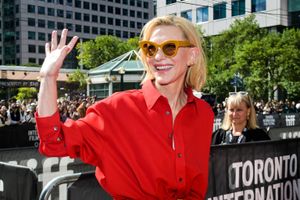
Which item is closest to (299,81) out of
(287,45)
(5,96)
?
(287,45)

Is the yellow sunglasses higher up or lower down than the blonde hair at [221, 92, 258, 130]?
higher up

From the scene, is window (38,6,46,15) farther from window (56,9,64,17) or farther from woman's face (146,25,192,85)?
woman's face (146,25,192,85)

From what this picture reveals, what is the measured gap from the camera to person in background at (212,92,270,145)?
18.4 feet

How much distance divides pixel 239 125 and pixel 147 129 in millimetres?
3695

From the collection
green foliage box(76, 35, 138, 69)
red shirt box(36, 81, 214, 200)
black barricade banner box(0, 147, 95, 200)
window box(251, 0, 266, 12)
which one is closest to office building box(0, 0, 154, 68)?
green foliage box(76, 35, 138, 69)

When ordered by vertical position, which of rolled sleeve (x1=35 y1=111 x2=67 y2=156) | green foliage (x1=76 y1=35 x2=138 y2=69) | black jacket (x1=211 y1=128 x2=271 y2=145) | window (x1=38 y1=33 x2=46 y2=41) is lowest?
black jacket (x1=211 y1=128 x2=271 y2=145)

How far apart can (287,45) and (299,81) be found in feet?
10.2

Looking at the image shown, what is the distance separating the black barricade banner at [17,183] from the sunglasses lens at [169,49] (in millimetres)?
1693

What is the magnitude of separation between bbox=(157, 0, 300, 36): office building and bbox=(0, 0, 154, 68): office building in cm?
5428

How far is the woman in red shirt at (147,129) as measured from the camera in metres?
2.08

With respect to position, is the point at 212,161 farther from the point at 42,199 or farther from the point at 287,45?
the point at 287,45

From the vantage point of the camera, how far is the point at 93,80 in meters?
33.8

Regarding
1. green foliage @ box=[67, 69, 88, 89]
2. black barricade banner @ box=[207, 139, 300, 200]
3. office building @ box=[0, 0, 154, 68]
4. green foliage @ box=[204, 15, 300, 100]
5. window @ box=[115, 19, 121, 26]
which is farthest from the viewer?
window @ box=[115, 19, 121, 26]

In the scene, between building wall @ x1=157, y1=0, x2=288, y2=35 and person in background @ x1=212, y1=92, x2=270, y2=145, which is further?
building wall @ x1=157, y1=0, x2=288, y2=35
